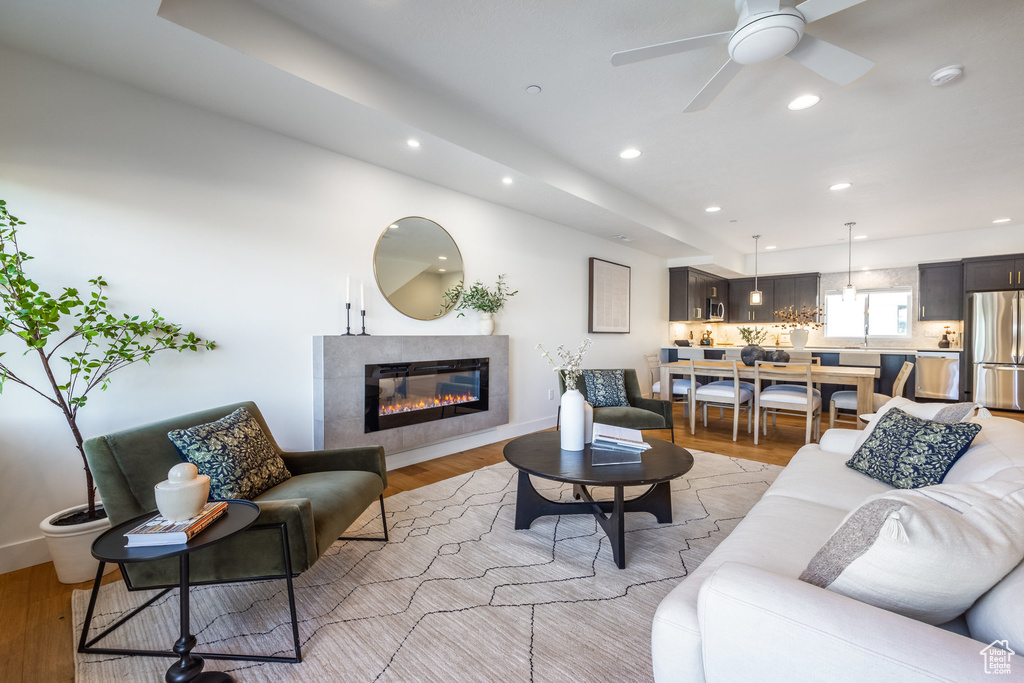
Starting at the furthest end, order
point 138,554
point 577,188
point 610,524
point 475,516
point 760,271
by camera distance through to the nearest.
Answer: point 760,271
point 577,188
point 475,516
point 610,524
point 138,554

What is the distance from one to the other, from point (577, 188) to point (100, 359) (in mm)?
3548

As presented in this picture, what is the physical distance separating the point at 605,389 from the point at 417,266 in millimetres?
2143

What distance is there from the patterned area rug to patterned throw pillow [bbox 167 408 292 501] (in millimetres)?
473

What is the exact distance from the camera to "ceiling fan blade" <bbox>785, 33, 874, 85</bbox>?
1.89m

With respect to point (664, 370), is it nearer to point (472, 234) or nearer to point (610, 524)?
point (472, 234)

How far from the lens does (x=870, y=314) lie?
7191 mm

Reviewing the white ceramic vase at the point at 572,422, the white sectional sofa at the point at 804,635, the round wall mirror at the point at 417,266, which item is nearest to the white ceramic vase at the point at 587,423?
the white ceramic vase at the point at 572,422

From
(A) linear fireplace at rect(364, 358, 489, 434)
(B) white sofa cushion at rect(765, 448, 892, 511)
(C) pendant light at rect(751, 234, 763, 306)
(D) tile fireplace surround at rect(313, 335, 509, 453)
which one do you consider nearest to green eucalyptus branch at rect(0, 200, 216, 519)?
(D) tile fireplace surround at rect(313, 335, 509, 453)

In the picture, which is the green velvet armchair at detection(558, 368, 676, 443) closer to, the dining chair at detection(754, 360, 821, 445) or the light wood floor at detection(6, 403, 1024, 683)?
the dining chair at detection(754, 360, 821, 445)

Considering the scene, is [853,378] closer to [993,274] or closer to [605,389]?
[605,389]

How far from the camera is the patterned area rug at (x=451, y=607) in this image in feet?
4.90

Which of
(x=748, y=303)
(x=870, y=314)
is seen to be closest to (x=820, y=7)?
(x=748, y=303)

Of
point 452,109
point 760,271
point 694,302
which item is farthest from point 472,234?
point 760,271

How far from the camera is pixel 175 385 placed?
248cm
